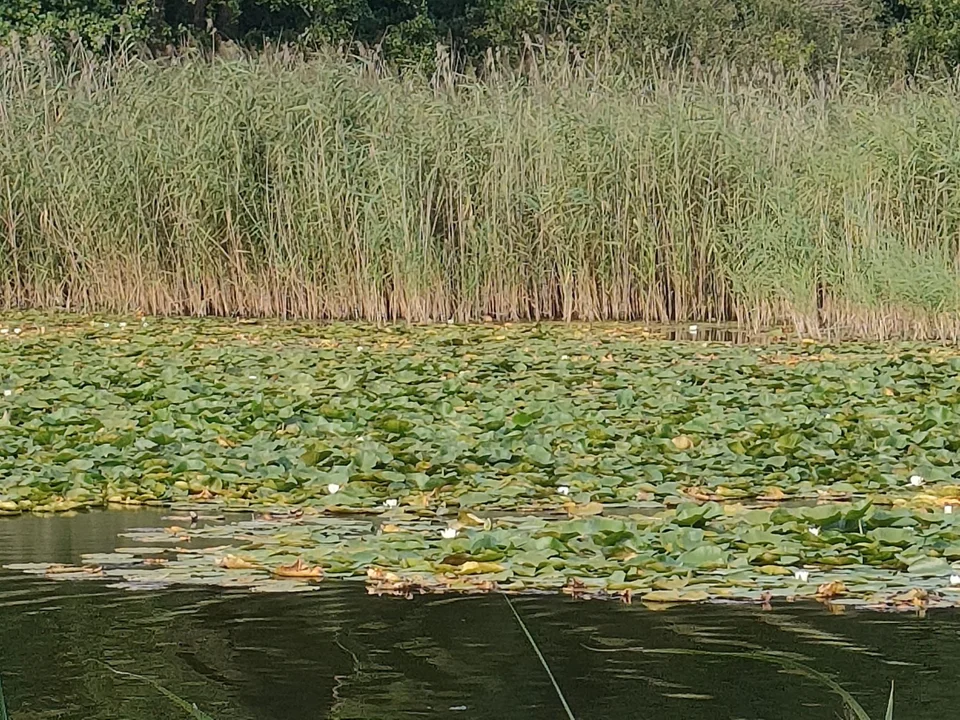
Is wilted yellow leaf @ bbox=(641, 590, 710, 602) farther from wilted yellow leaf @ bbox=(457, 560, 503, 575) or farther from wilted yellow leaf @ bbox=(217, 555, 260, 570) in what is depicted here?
wilted yellow leaf @ bbox=(217, 555, 260, 570)

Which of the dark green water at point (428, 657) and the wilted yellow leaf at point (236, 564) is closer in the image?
the dark green water at point (428, 657)

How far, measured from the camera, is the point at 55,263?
433 inches

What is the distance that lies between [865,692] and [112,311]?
8.44 m

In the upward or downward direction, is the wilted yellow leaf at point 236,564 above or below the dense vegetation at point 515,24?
below

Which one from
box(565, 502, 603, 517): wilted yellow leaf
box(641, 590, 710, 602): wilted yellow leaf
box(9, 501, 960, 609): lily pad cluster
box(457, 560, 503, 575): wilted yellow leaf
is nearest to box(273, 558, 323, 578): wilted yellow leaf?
box(9, 501, 960, 609): lily pad cluster

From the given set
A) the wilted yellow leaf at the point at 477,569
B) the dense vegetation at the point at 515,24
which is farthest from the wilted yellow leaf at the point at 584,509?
the dense vegetation at the point at 515,24

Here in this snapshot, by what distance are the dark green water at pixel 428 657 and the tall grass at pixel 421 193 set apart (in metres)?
6.95

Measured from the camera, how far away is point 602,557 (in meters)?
4.02

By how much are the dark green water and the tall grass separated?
6.95 m

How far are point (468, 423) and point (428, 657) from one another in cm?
300

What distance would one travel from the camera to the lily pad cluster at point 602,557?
12.4 feet

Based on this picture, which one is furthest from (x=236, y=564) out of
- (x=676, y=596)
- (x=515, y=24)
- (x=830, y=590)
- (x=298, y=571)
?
(x=515, y=24)

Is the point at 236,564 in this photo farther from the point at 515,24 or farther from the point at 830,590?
the point at 515,24

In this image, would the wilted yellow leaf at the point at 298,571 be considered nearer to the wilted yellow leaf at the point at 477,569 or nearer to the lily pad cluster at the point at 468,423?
the wilted yellow leaf at the point at 477,569
